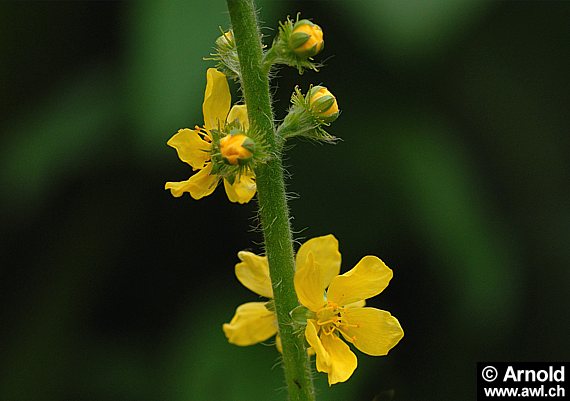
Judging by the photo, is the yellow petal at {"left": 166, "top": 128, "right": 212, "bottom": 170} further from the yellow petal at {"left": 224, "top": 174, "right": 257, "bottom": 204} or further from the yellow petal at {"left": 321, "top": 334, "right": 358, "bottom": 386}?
the yellow petal at {"left": 321, "top": 334, "right": 358, "bottom": 386}

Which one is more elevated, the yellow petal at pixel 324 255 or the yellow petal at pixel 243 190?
the yellow petal at pixel 243 190

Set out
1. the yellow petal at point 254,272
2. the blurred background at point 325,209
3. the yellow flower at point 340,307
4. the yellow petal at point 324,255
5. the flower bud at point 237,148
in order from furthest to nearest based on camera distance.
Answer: the blurred background at point 325,209, the yellow petal at point 254,272, the yellow petal at point 324,255, the yellow flower at point 340,307, the flower bud at point 237,148

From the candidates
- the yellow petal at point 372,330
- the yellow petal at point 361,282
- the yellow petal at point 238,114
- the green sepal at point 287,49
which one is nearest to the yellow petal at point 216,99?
the yellow petal at point 238,114

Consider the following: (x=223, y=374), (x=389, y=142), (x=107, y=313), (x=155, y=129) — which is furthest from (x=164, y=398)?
(x=389, y=142)

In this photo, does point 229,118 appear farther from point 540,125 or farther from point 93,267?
point 540,125

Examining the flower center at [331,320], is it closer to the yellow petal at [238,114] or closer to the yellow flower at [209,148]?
the yellow flower at [209,148]

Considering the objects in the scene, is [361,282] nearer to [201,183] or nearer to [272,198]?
[272,198]

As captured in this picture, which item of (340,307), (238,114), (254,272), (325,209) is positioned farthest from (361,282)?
(325,209)
